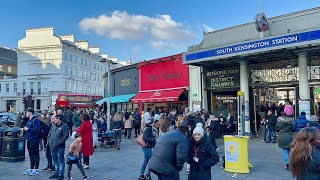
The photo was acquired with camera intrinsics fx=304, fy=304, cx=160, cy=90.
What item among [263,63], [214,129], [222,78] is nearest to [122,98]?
[222,78]

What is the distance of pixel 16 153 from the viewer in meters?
10.2

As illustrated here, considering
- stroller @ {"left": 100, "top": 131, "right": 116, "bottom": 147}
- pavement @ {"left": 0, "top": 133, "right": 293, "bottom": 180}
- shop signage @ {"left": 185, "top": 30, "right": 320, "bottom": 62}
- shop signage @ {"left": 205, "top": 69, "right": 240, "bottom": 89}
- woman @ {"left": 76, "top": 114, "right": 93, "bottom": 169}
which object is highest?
shop signage @ {"left": 185, "top": 30, "right": 320, "bottom": 62}

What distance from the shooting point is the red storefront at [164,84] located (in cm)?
2123

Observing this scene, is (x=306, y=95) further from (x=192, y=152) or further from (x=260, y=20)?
(x=192, y=152)

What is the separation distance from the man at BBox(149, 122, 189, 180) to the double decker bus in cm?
3778

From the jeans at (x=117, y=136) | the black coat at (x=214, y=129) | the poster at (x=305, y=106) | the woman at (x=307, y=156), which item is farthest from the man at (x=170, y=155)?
the poster at (x=305, y=106)

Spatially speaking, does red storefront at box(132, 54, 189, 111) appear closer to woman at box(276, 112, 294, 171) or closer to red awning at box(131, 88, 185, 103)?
red awning at box(131, 88, 185, 103)

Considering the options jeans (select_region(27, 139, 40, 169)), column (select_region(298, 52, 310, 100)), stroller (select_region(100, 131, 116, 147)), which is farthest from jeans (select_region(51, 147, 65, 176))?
column (select_region(298, 52, 310, 100))

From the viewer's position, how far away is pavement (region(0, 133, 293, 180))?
8.23 metres

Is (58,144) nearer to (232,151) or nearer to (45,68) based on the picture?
(232,151)

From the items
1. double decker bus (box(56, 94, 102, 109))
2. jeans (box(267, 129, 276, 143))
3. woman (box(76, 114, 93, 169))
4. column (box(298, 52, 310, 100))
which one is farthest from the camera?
double decker bus (box(56, 94, 102, 109))

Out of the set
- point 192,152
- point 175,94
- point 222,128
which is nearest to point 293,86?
point 222,128

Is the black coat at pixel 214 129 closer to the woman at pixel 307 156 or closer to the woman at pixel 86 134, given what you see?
the woman at pixel 86 134

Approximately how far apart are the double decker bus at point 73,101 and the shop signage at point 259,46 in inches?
1121
